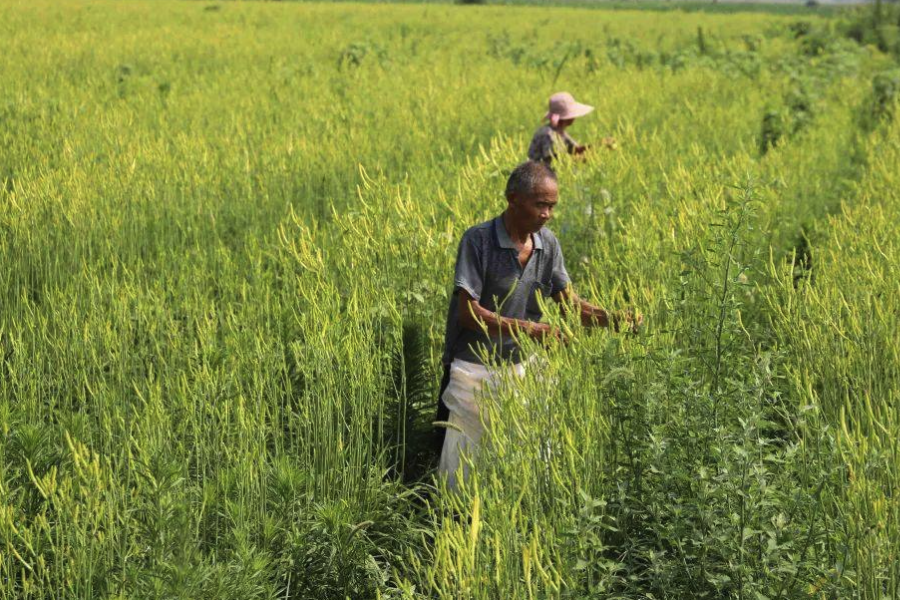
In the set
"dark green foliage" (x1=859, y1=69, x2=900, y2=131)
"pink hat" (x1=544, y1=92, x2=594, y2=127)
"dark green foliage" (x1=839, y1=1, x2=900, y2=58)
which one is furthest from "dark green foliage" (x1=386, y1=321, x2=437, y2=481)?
"dark green foliage" (x1=839, y1=1, x2=900, y2=58)

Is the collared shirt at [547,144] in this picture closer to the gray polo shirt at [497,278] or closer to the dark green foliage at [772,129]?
the gray polo shirt at [497,278]

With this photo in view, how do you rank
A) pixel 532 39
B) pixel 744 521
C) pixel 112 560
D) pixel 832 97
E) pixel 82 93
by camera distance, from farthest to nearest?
pixel 532 39 < pixel 832 97 < pixel 82 93 < pixel 112 560 < pixel 744 521

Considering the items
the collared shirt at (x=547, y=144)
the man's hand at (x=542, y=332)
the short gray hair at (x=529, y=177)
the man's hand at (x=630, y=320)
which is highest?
the short gray hair at (x=529, y=177)

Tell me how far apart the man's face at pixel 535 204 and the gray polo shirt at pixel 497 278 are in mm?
108

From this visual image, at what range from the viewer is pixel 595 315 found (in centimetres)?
349

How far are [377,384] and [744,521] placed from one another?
165cm

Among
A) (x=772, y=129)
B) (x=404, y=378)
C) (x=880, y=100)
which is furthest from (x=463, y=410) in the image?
(x=880, y=100)

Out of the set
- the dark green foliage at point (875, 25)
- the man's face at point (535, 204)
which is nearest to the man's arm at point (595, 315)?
the man's face at point (535, 204)

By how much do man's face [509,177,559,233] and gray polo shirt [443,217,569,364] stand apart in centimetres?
11

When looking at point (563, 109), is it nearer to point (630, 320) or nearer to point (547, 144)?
point (547, 144)

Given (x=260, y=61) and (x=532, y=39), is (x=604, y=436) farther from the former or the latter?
(x=532, y=39)

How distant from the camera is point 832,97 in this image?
12.4m

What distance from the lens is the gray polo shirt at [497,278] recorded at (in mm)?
3488

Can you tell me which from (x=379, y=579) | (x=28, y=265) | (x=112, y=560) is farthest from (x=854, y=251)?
(x=28, y=265)
